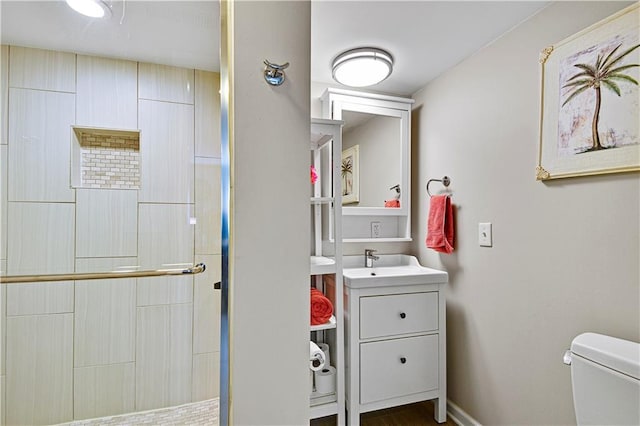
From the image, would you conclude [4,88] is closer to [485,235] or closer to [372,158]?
[372,158]

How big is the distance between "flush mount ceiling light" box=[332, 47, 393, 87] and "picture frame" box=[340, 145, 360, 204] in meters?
0.42

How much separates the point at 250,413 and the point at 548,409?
1287mm

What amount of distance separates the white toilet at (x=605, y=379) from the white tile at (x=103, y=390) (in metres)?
1.75

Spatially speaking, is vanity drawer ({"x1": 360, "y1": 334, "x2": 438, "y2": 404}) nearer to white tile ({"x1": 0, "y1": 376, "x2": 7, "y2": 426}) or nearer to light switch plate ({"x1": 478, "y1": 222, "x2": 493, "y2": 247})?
light switch plate ({"x1": 478, "y1": 222, "x2": 493, "y2": 247})

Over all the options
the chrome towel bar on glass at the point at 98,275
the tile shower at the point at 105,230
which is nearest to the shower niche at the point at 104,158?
the tile shower at the point at 105,230

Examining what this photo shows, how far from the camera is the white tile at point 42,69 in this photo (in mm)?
1131

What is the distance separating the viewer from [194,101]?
4.32 ft

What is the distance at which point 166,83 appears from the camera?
131cm

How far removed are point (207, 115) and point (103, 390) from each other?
1266 mm

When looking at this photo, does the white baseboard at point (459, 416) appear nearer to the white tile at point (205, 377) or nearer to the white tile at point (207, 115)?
the white tile at point (205, 377)

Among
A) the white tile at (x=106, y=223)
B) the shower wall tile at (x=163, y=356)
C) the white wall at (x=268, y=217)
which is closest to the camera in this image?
the white wall at (x=268, y=217)

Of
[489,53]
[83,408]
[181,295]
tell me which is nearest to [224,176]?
[181,295]

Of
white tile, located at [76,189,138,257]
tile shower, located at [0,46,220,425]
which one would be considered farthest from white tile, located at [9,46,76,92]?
white tile, located at [76,189,138,257]

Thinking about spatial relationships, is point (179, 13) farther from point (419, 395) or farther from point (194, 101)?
point (419, 395)
